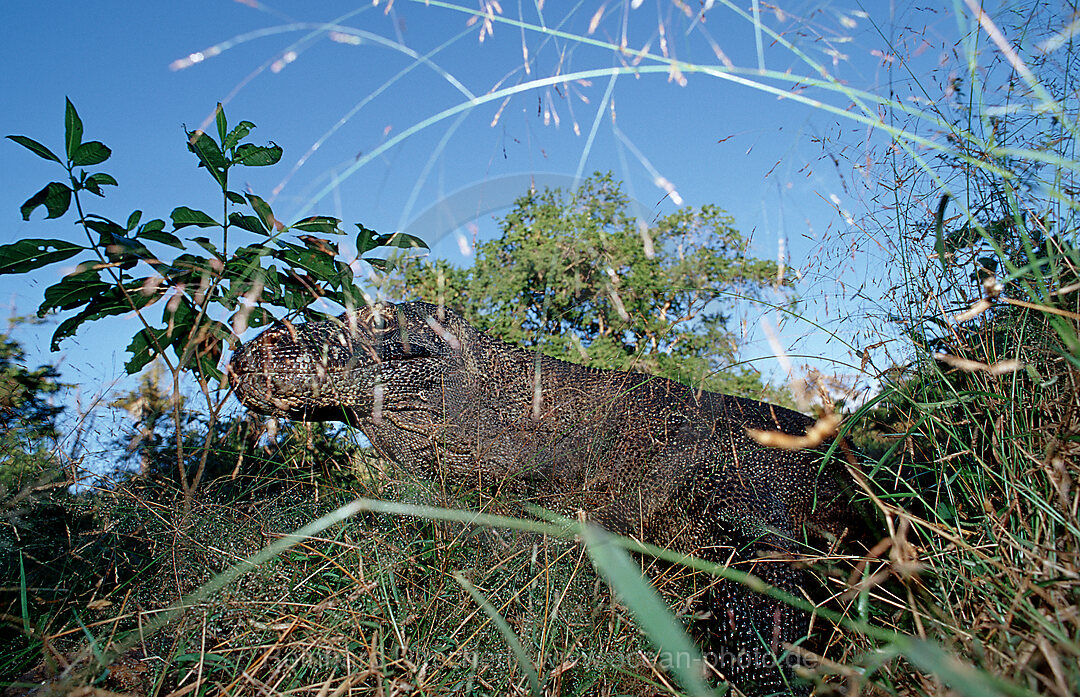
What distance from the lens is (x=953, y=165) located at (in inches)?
66.9

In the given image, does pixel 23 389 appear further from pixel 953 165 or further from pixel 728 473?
pixel 953 165

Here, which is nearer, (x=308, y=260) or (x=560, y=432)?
(x=560, y=432)

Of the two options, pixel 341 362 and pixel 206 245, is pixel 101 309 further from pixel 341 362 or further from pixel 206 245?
pixel 341 362

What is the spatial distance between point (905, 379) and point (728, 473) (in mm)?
834

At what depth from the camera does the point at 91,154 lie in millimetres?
2523

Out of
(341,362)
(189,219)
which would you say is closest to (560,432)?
(341,362)

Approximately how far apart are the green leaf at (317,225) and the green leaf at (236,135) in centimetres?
46

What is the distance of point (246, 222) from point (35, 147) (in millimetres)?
745

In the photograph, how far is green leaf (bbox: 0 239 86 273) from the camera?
241cm

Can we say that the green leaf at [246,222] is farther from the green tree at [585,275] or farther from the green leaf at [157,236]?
the green tree at [585,275]

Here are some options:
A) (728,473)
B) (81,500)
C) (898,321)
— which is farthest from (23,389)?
(898,321)

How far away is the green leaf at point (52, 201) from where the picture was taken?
242cm

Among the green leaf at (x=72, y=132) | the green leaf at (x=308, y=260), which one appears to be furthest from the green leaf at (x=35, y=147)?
the green leaf at (x=308, y=260)

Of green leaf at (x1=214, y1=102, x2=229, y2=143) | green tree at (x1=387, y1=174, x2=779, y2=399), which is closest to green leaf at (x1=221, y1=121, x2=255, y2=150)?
green leaf at (x1=214, y1=102, x2=229, y2=143)
